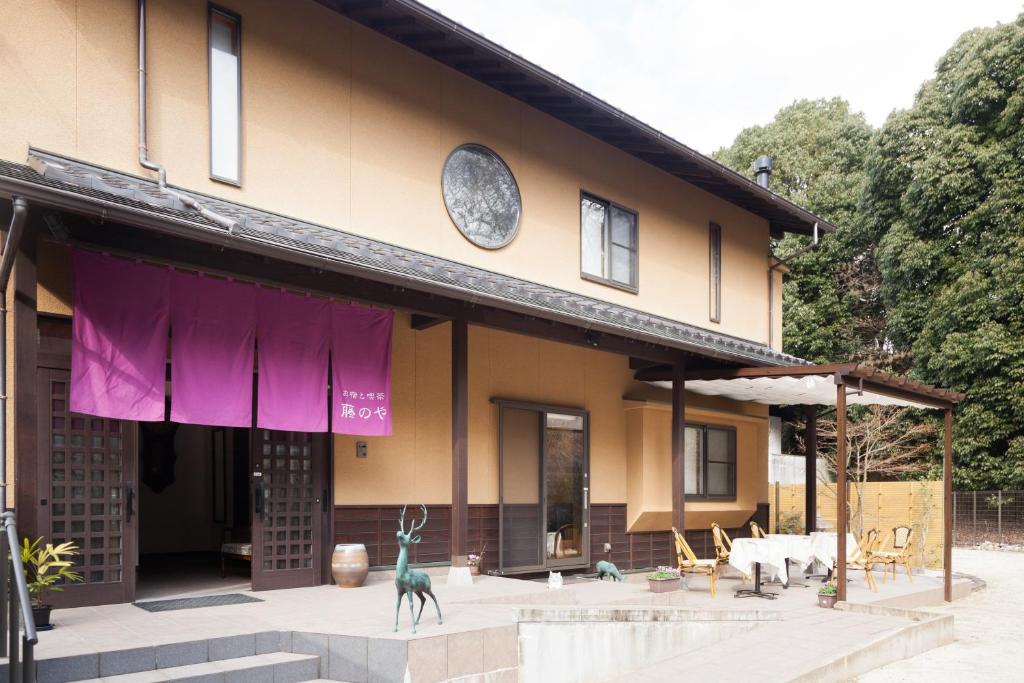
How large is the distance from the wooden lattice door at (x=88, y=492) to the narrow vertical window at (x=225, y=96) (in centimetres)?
244

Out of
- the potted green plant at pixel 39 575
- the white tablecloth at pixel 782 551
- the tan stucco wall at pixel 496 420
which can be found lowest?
the white tablecloth at pixel 782 551

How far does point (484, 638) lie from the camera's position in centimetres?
631

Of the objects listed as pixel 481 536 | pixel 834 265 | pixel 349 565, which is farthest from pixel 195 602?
pixel 834 265

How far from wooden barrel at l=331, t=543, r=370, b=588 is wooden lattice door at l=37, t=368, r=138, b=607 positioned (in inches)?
73.9

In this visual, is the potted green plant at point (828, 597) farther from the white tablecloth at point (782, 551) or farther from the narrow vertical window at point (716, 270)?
the narrow vertical window at point (716, 270)

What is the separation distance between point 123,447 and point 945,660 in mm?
8003

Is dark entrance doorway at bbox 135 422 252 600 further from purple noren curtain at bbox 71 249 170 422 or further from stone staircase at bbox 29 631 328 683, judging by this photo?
stone staircase at bbox 29 631 328 683

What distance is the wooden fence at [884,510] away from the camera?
56.9 ft

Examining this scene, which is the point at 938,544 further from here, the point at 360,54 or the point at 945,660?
the point at 360,54

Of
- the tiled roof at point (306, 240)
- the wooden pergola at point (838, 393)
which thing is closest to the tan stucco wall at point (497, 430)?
the wooden pergola at point (838, 393)

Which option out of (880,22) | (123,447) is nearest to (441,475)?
(123,447)

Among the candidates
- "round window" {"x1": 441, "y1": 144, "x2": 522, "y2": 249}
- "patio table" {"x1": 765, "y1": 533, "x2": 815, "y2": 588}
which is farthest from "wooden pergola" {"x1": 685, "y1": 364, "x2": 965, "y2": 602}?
"round window" {"x1": 441, "y1": 144, "x2": 522, "y2": 249}

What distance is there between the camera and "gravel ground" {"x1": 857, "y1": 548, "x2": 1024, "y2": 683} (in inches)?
305

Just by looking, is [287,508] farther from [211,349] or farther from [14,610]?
[14,610]
